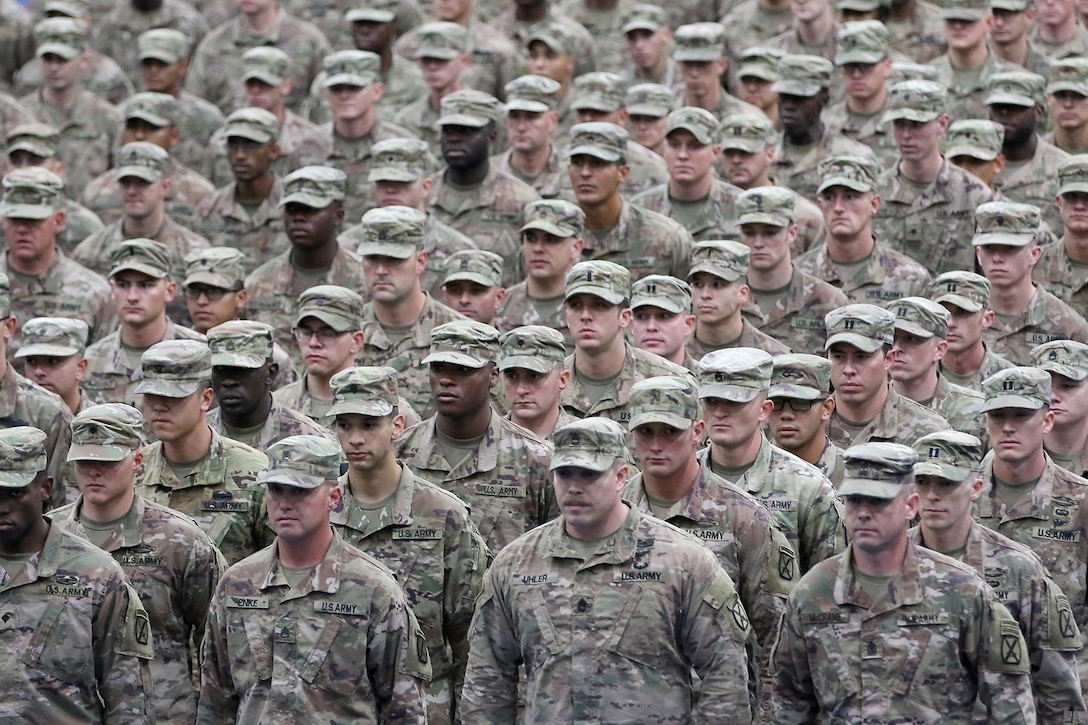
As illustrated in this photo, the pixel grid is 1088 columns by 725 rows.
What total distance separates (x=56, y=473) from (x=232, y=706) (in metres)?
3.12

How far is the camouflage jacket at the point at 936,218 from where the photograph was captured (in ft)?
53.4

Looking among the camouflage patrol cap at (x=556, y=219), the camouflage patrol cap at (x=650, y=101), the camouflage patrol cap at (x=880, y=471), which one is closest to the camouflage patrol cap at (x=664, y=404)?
the camouflage patrol cap at (x=880, y=471)

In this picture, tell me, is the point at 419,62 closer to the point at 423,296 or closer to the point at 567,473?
the point at 423,296

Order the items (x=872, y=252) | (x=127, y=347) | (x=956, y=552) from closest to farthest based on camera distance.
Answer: (x=956, y=552) < (x=127, y=347) < (x=872, y=252)

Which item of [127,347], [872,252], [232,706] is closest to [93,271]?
[127,347]

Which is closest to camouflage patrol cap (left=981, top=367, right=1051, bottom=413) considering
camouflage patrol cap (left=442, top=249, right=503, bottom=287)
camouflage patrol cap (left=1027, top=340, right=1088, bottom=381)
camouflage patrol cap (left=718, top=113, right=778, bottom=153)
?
camouflage patrol cap (left=1027, top=340, right=1088, bottom=381)

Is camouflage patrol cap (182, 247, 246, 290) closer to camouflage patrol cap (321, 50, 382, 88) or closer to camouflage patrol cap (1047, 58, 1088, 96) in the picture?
camouflage patrol cap (321, 50, 382, 88)

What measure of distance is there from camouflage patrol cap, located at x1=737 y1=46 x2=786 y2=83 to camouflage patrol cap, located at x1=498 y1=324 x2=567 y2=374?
6377 millimetres

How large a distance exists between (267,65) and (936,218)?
533 centimetres

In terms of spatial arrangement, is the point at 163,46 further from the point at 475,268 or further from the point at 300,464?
the point at 300,464

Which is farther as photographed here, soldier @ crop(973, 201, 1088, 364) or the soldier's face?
soldier @ crop(973, 201, 1088, 364)

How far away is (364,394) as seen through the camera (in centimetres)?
1148

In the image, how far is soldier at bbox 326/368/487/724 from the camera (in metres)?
11.2

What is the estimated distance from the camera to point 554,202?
49.1 feet
